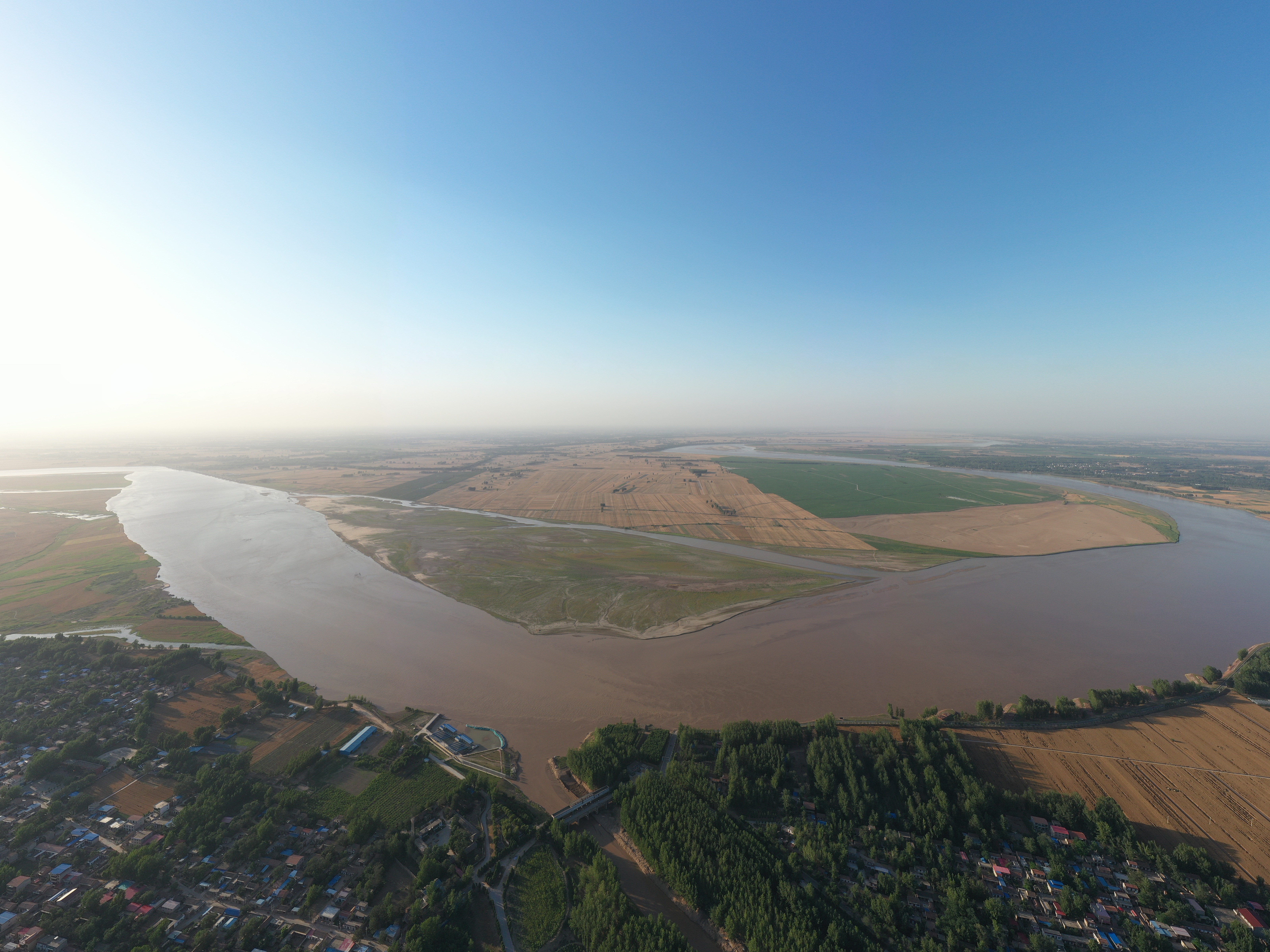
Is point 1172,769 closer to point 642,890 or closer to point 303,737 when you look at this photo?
point 642,890

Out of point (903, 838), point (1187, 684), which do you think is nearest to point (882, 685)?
point (903, 838)

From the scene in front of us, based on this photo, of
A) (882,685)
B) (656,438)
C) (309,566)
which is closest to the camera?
(882,685)

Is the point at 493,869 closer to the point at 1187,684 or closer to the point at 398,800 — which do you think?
the point at 398,800

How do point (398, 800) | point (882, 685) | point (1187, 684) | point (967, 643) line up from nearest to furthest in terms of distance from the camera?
point (398, 800) → point (1187, 684) → point (882, 685) → point (967, 643)

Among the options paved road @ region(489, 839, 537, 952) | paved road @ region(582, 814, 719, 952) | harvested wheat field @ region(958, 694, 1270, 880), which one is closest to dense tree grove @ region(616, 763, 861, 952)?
paved road @ region(582, 814, 719, 952)

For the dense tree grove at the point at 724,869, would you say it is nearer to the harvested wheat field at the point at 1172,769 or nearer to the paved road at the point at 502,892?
the paved road at the point at 502,892

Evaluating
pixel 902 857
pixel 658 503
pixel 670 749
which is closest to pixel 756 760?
pixel 670 749
